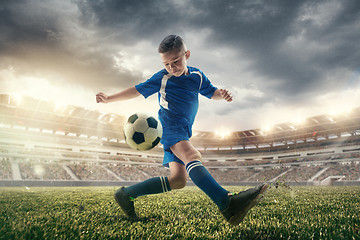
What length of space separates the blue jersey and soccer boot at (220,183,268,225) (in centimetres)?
103

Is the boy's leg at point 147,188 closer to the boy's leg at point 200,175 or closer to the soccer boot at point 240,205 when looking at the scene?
the boy's leg at point 200,175

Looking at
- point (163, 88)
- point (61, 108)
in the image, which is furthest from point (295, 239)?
point (61, 108)

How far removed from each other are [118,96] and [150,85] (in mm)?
448

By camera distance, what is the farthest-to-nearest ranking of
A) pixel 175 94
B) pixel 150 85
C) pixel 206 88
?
pixel 206 88 < pixel 150 85 < pixel 175 94

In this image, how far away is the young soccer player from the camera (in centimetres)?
225

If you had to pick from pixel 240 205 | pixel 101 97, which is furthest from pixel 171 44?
pixel 240 205

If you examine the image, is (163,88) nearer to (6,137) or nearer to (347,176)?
(347,176)

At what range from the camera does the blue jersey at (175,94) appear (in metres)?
2.62

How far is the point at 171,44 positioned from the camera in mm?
2404

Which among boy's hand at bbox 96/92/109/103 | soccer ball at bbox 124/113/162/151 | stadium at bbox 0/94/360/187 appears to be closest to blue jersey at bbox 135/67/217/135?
soccer ball at bbox 124/113/162/151

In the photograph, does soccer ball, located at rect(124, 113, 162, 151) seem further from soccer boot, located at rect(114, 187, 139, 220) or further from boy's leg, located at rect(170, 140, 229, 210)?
soccer boot, located at rect(114, 187, 139, 220)

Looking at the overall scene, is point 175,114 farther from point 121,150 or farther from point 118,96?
point 121,150

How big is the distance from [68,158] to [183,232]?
3142 centimetres

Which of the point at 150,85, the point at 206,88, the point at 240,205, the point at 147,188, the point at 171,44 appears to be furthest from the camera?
the point at 206,88
